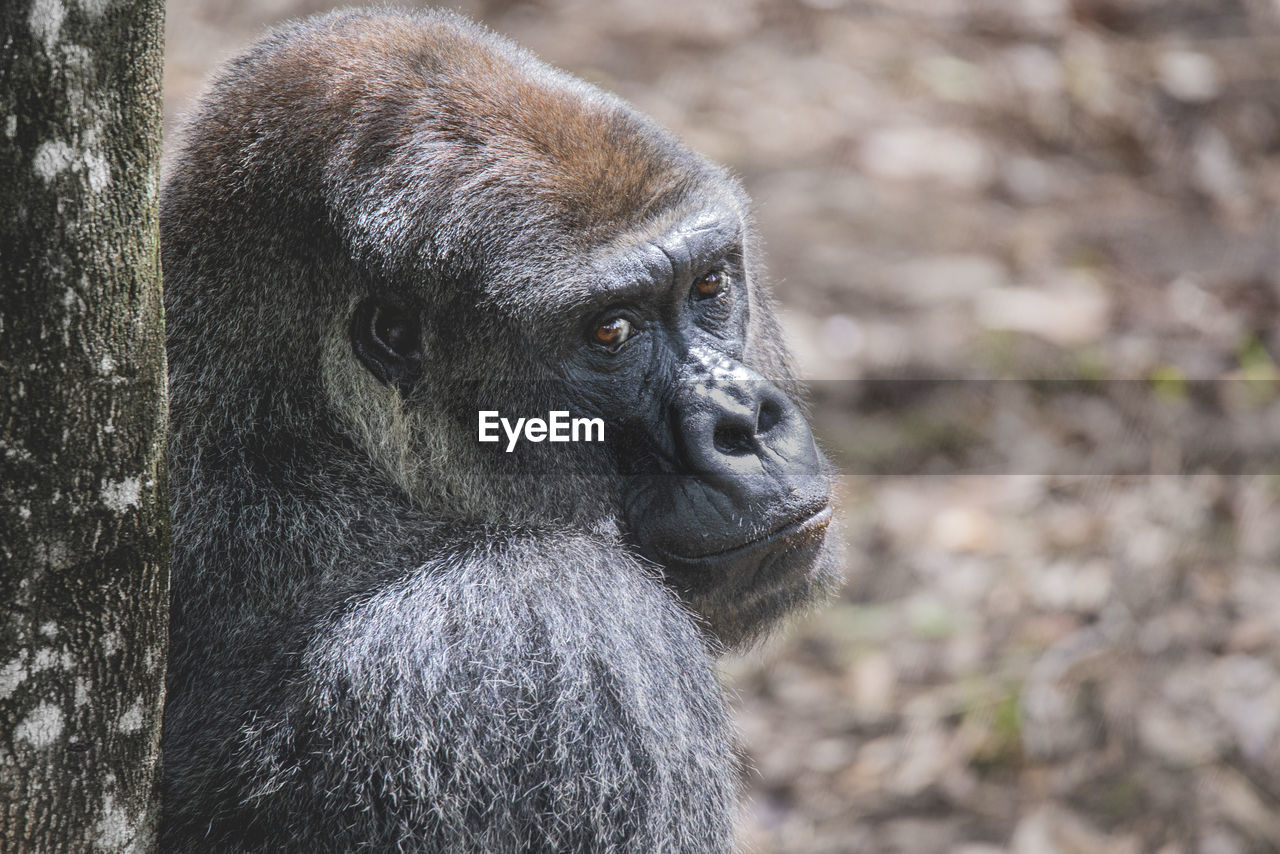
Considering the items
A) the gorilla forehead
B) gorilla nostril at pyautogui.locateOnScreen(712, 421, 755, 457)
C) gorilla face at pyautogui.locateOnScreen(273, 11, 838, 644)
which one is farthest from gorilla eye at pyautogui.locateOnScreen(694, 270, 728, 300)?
gorilla nostril at pyautogui.locateOnScreen(712, 421, 755, 457)

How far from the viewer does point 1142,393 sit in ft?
24.1

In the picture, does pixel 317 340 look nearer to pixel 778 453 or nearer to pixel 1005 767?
pixel 778 453

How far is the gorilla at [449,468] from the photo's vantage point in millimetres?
2934

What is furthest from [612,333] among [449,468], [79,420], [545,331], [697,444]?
[79,420]

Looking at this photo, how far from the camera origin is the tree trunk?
2.04 meters

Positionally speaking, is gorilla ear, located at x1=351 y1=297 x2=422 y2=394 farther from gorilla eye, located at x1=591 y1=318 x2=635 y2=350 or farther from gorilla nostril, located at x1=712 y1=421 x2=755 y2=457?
gorilla nostril, located at x1=712 y1=421 x2=755 y2=457

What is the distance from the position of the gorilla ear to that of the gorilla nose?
2.42ft

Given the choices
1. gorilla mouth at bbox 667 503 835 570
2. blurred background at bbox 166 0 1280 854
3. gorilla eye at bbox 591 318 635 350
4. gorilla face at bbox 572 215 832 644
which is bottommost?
blurred background at bbox 166 0 1280 854

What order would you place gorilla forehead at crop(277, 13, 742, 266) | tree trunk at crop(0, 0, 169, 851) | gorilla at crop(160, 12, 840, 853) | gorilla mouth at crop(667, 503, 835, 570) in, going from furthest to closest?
gorilla mouth at crop(667, 503, 835, 570) < gorilla forehead at crop(277, 13, 742, 266) < gorilla at crop(160, 12, 840, 853) < tree trunk at crop(0, 0, 169, 851)

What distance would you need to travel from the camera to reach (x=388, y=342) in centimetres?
343

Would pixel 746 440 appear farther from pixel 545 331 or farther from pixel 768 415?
pixel 545 331

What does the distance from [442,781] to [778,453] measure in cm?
122

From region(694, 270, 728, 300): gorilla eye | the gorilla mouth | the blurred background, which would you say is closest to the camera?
the gorilla mouth

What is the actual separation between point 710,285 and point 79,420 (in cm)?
200
